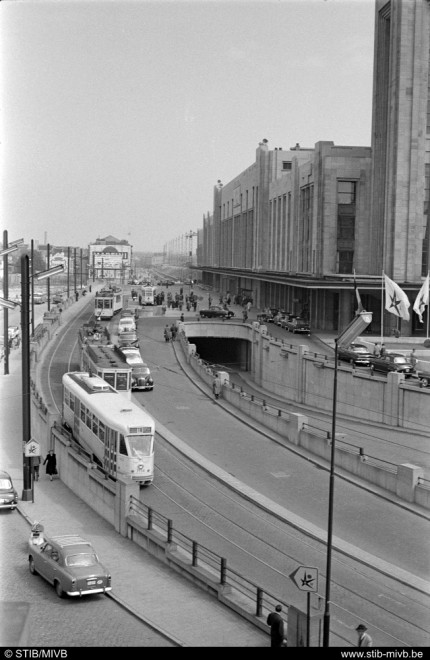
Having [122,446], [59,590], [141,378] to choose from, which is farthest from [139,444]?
[141,378]

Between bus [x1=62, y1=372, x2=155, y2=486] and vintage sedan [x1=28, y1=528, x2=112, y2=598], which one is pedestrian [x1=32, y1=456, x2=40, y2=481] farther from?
vintage sedan [x1=28, y1=528, x2=112, y2=598]

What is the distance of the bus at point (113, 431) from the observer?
29719 millimetres

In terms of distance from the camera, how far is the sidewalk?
1753 centimetres

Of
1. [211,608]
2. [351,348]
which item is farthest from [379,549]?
[351,348]

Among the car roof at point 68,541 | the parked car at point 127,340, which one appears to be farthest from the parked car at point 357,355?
the car roof at point 68,541

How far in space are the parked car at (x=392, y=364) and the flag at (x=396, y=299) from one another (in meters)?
2.71

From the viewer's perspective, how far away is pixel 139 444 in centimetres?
2981

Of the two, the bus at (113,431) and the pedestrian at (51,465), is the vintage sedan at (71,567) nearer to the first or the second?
the bus at (113,431)

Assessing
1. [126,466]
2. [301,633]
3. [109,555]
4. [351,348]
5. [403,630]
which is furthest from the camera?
[351,348]

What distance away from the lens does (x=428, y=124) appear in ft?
241

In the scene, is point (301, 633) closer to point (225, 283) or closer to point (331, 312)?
point (331, 312)

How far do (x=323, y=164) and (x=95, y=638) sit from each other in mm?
68040

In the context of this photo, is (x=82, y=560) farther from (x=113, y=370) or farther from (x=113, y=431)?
(x=113, y=370)

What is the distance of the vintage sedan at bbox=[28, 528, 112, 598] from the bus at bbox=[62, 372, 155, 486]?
8.57m
